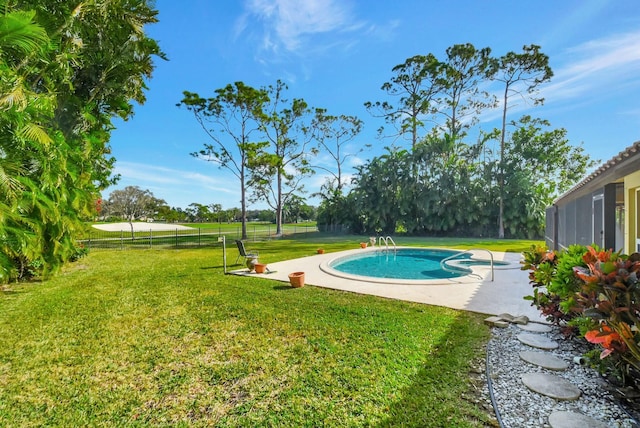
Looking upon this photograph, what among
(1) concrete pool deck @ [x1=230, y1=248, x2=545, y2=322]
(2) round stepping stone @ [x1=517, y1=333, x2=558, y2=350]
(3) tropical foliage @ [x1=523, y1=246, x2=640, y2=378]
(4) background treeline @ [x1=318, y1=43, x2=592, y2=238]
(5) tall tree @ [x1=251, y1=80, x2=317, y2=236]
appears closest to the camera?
(3) tropical foliage @ [x1=523, y1=246, x2=640, y2=378]

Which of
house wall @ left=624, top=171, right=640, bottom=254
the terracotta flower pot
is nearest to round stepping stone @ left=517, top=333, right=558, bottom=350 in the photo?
house wall @ left=624, top=171, right=640, bottom=254

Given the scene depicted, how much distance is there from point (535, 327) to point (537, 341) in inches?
24.5

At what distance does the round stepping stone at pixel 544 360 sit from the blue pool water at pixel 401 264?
6054 mm

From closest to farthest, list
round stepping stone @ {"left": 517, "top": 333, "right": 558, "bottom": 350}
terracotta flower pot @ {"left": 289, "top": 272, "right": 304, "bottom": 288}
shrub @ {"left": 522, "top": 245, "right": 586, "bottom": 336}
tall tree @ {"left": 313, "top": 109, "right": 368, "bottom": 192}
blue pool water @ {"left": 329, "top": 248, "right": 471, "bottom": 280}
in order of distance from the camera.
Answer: shrub @ {"left": 522, "top": 245, "right": 586, "bottom": 336}
round stepping stone @ {"left": 517, "top": 333, "right": 558, "bottom": 350}
terracotta flower pot @ {"left": 289, "top": 272, "right": 304, "bottom": 288}
blue pool water @ {"left": 329, "top": 248, "right": 471, "bottom": 280}
tall tree @ {"left": 313, "top": 109, "right": 368, "bottom": 192}

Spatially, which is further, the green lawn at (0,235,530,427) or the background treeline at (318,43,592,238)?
the background treeline at (318,43,592,238)

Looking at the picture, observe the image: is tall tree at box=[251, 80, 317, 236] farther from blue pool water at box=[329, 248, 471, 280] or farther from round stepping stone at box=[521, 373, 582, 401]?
round stepping stone at box=[521, 373, 582, 401]

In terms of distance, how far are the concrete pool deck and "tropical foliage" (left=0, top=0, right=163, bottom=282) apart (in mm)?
4965

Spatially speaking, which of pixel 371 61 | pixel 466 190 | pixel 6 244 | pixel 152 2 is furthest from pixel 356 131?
pixel 6 244

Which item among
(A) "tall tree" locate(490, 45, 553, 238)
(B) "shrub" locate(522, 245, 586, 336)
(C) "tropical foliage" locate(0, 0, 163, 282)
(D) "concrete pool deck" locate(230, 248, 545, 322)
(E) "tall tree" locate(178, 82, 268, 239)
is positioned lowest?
(D) "concrete pool deck" locate(230, 248, 545, 322)

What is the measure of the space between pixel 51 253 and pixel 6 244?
7.80ft

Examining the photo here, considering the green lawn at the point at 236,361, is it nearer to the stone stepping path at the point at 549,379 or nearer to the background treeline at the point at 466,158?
the stone stepping path at the point at 549,379

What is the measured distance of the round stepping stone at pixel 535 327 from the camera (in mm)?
4295

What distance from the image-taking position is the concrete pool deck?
559 cm

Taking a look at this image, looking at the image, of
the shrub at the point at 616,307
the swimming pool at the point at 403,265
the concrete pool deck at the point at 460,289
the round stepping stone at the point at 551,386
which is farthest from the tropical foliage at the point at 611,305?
the swimming pool at the point at 403,265
